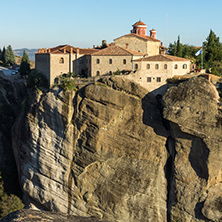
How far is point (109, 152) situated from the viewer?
39.2 metres

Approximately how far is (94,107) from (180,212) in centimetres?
1443

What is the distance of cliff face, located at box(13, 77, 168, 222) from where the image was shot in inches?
1518

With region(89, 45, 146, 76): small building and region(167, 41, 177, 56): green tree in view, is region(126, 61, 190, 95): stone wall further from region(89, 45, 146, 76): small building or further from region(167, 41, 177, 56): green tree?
→ region(167, 41, 177, 56): green tree

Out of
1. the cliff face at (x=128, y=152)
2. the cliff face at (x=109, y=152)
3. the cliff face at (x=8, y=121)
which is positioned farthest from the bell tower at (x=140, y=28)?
the cliff face at (x=8, y=121)

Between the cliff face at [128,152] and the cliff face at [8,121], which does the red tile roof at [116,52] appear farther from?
the cliff face at [8,121]

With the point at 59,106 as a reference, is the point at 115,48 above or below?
above

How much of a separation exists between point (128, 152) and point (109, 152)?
6.91ft

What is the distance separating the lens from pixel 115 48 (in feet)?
146

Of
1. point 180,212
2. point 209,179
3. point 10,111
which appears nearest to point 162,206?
point 180,212

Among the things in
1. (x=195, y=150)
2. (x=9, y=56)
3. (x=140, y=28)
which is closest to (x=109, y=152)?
(x=195, y=150)

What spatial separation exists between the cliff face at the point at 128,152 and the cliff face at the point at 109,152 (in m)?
0.11

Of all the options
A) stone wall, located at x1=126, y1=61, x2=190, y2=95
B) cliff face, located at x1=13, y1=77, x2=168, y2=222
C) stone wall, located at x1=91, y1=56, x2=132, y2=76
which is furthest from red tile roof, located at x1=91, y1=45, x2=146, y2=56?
cliff face, located at x1=13, y1=77, x2=168, y2=222

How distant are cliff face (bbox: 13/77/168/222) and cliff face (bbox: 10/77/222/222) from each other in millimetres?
109

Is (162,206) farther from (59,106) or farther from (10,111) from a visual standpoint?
(10,111)
